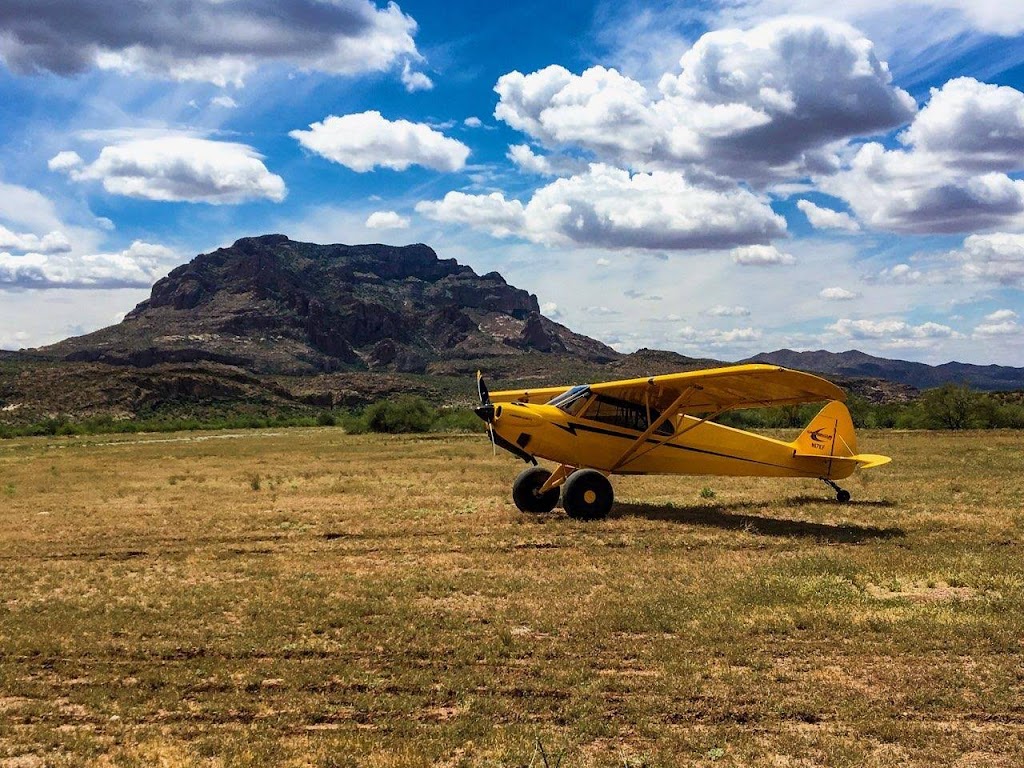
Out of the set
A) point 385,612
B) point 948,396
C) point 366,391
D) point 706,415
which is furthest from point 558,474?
point 366,391

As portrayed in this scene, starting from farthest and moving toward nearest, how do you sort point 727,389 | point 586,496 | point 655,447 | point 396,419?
point 396,419 → point 655,447 → point 727,389 → point 586,496

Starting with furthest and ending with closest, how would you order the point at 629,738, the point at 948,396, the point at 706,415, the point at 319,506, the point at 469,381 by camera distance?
the point at 469,381 < the point at 948,396 < the point at 319,506 < the point at 706,415 < the point at 629,738

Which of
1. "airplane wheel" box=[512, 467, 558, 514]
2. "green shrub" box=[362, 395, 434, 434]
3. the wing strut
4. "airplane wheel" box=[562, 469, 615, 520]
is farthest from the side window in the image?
"green shrub" box=[362, 395, 434, 434]

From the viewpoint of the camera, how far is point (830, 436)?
15891mm

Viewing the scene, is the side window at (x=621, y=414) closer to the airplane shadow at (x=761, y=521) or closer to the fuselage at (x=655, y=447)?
the fuselage at (x=655, y=447)

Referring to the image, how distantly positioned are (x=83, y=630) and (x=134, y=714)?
2466 mm

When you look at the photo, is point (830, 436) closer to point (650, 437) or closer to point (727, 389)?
point (727, 389)

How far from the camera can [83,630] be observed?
24.0 ft

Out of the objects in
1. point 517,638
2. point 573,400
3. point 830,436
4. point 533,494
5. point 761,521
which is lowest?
point 761,521

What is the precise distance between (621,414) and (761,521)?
3301 mm

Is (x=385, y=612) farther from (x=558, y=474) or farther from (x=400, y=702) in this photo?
(x=558, y=474)

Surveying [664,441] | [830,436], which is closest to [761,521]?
[664,441]

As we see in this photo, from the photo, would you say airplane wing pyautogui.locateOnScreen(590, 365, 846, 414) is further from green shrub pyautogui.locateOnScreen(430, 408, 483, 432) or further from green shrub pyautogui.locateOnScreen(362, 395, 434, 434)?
green shrub pyautogui.locateOnScreen(362, 395, 434, 434)

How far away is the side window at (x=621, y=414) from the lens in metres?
14.6
